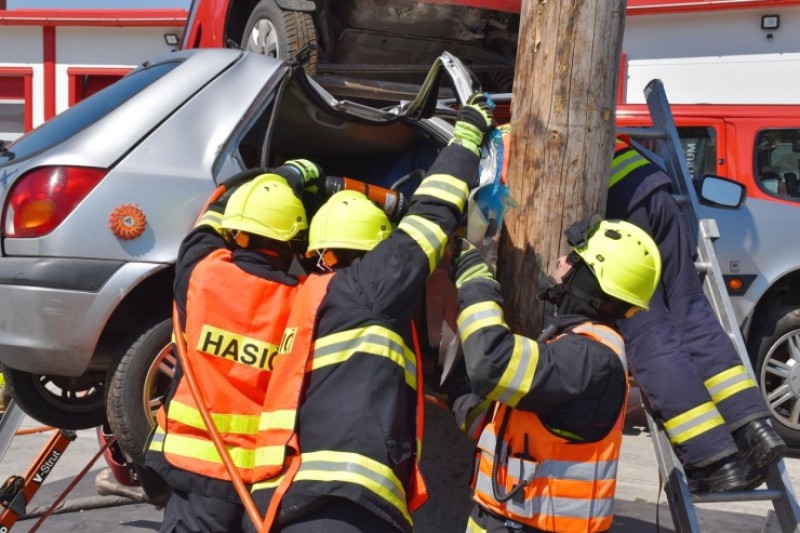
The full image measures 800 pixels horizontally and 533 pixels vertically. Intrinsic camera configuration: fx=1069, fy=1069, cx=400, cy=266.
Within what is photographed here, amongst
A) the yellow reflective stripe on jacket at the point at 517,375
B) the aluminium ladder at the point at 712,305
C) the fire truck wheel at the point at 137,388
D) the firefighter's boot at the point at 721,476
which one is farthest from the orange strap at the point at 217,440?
the firefighter's boot at the point at 721,476

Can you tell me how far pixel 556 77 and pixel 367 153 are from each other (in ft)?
5.59

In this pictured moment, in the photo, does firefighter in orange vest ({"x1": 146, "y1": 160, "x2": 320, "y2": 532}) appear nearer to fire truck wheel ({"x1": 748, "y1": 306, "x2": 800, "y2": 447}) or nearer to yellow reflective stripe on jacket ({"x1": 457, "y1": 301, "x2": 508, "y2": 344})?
→ yellow reflective stripe on jacket ({"x1": 457, "y1": 301, "x2": 508, "y2": 344})

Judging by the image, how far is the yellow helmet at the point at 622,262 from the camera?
322 centimetres

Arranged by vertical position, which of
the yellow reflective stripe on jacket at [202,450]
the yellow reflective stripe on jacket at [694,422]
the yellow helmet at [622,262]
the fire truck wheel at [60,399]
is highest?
the yellow helmet at [622,262]

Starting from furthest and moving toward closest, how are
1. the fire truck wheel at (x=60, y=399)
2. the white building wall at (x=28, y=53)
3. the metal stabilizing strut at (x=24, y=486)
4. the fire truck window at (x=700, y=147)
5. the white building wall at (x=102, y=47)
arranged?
the white building wall at (x=28, y=53) → the white building wall at (x=102, y=47) → the fire truck window at (x=700, y=147) → the metal stabilizing strut at (x=24, y=486) → the fire truck wheel at (x=60, y=399)

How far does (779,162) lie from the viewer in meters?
7.77

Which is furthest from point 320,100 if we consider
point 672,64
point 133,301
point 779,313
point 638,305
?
point 672,64

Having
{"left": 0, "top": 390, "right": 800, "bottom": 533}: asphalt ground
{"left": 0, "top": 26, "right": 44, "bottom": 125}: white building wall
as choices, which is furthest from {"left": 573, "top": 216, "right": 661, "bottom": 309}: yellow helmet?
{"left": 0, "top": 26, "right": 44, "bottom": 125}: white building wall

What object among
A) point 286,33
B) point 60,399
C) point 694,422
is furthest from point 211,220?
point 286,33

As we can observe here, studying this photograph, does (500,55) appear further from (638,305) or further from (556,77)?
(638,305)

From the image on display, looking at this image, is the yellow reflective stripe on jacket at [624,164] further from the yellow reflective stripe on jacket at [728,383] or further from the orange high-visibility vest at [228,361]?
the orange high-visibility vest at [228,361]

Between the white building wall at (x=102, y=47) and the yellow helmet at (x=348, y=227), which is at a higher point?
the yellow helmet at (x=348, y=227)

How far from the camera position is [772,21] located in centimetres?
1150

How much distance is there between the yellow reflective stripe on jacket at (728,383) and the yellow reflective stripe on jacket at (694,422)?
0.22 metres
